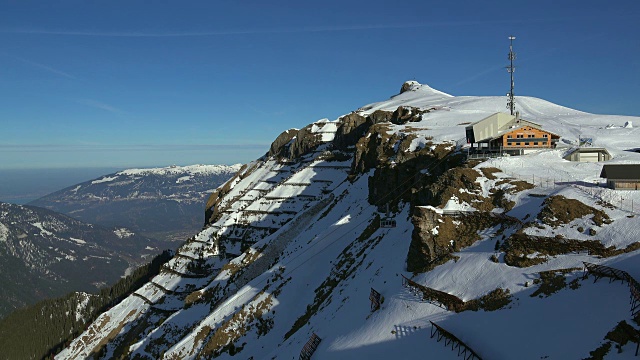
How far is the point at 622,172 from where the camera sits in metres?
40.1

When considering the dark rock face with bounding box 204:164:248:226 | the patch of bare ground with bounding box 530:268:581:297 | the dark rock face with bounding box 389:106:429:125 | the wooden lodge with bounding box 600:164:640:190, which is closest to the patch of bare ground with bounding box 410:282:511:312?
the patch of bare ground with bounding box 530:268:581:297

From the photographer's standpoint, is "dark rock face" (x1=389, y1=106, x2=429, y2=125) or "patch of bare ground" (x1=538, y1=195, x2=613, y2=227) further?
"dark rock face" (x1=389, y1=106, x2=429, y2=125)

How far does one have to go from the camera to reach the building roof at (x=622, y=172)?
1559 inches

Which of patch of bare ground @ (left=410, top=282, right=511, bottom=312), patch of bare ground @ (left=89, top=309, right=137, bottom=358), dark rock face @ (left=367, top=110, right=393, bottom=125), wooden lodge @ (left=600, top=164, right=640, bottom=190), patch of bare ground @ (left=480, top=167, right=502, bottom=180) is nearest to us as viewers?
patch of bare ground @ (left=410, top=282, right=511, bottom=312)

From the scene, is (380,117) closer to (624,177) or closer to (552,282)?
(624,177)

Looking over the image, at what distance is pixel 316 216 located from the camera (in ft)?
309

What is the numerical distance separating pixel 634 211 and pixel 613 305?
1520cm

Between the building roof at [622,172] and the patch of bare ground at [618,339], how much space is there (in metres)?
23.4

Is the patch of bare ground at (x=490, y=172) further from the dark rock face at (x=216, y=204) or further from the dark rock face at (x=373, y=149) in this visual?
the dark rock face at (x=216, y=204)

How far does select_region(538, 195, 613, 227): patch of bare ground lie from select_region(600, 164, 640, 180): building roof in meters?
6.60

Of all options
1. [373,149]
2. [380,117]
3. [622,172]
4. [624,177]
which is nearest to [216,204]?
[380,117]

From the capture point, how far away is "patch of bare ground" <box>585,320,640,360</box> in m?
21.2

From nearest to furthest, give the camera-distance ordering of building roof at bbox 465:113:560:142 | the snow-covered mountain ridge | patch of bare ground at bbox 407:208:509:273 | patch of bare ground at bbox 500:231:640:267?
the snow-covered mountain ridge, patch of bare ground at bbox 500:231:640:267, patch of bare ground at bbox 407:208:509:273, building roof at bbox 465:113:560:142

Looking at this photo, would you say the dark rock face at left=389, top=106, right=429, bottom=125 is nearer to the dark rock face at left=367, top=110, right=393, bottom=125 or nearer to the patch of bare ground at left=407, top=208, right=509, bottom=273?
the dark rock face at left=367, top=110, right=393, bottom=125
